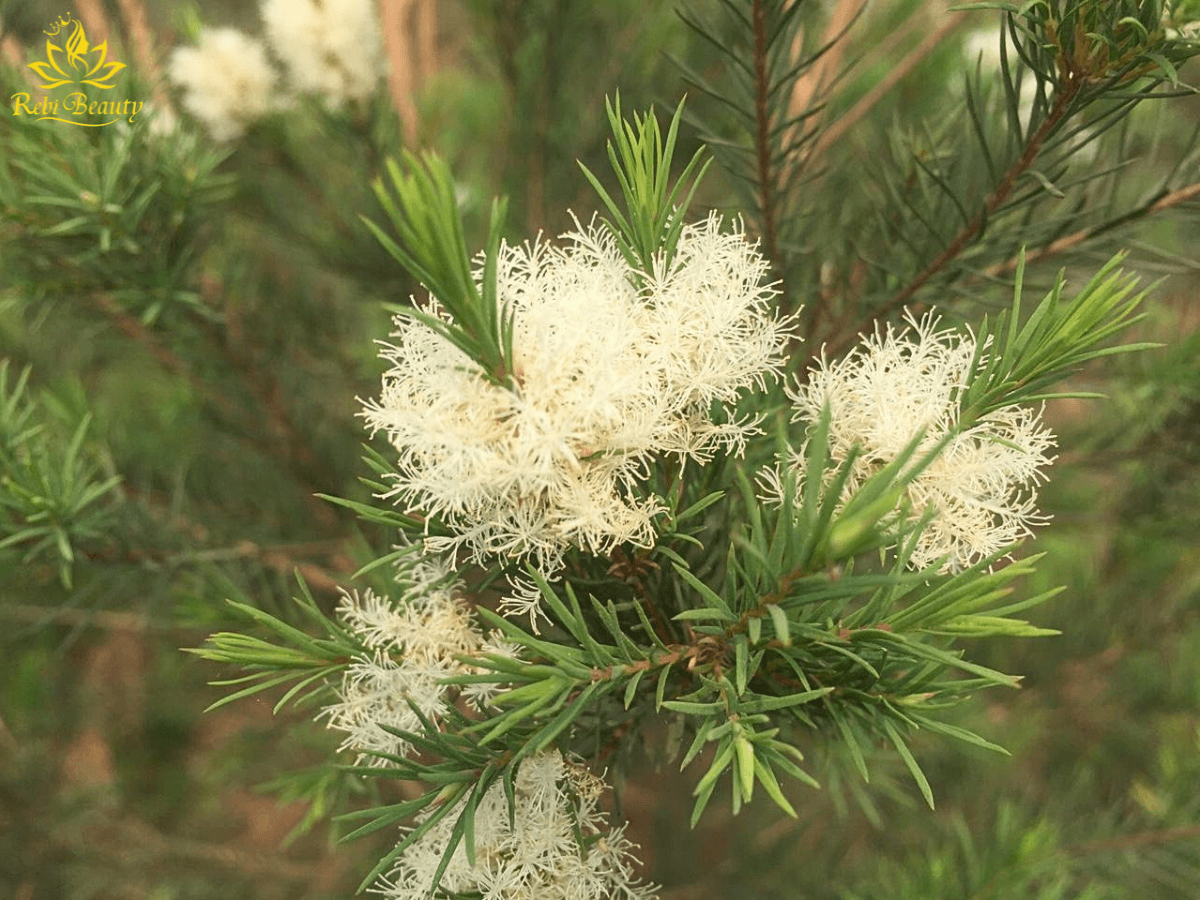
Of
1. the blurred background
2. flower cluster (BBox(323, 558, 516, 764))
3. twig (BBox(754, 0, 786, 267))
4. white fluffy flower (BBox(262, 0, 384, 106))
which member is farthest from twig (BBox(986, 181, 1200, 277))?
white fluffy flower (BBox(262, 0, 384, 106))

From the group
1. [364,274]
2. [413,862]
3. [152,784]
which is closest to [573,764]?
[413,862]

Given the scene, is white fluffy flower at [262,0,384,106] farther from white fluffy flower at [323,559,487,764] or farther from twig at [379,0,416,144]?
white fluffy flower at [323,559,487,764]

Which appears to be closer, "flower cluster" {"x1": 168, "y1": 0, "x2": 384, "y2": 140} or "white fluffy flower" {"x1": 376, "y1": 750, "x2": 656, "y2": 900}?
"white fluffy flower" {"x1": 376, "y1": 750, "x2": 656, "y2": 900}

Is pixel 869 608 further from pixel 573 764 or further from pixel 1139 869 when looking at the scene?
pixel 1139 869

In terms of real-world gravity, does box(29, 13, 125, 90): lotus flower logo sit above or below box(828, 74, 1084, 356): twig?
above

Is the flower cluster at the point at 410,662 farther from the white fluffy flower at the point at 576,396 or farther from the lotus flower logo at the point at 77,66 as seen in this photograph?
the lotus flower logo at the point at 77,66

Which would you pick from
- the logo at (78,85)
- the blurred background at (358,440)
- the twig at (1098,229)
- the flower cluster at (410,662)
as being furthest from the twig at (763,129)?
the logo at (78,85)

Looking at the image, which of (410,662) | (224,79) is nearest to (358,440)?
(224,79)
